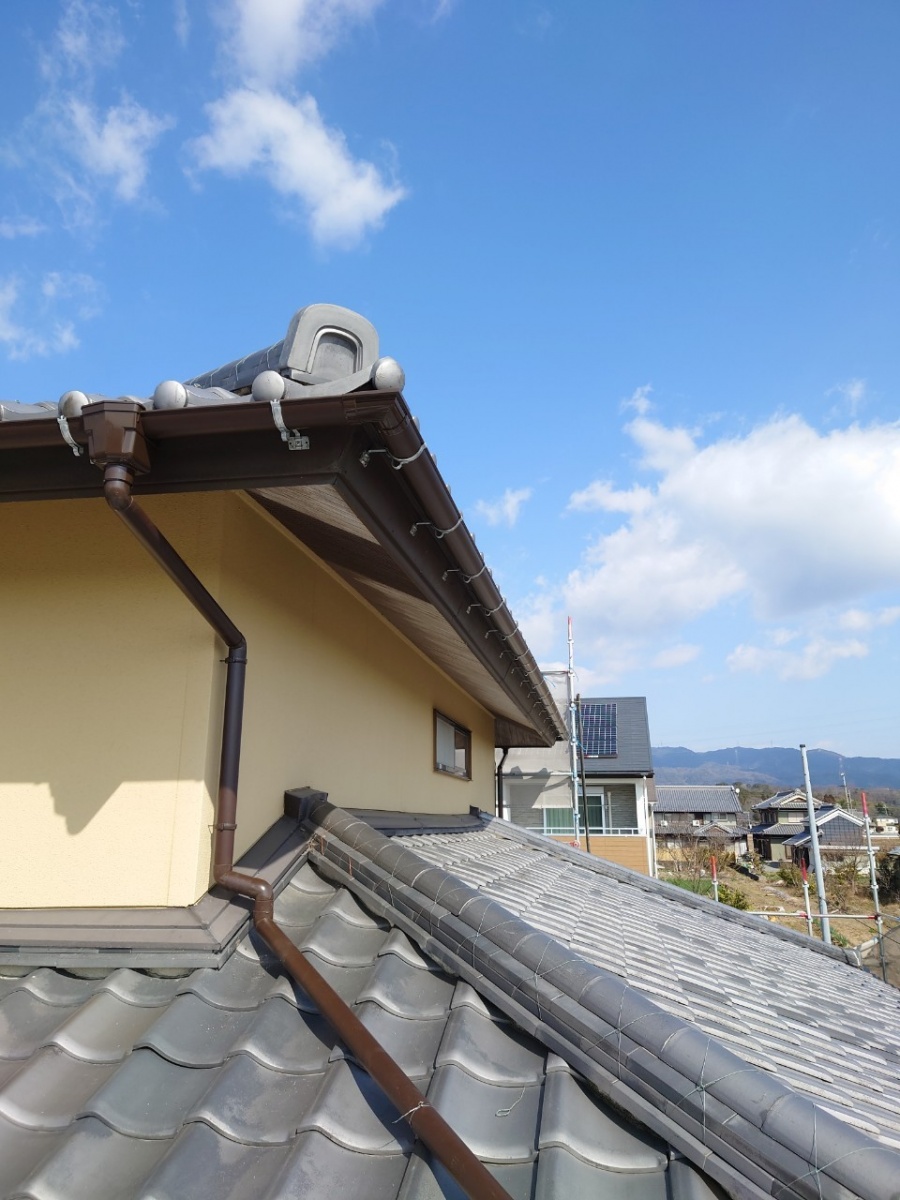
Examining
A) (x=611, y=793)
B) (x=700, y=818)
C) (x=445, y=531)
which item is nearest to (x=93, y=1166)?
(x=445, y=531)

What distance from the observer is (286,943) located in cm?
263

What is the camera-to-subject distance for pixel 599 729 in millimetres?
28344

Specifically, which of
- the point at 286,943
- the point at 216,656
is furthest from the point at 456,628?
the point at 286,943

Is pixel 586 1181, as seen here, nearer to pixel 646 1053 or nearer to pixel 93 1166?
pixel 646 1053

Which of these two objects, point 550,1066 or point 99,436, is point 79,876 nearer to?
point 99,436

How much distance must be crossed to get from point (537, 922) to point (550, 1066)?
1701 millimetres

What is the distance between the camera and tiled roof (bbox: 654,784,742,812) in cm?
6688

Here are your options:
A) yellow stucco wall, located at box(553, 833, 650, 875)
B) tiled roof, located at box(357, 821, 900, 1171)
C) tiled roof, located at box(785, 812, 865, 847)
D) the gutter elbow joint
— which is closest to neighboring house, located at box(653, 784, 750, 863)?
tiled roof, located at box(785, 812, 865, 847)

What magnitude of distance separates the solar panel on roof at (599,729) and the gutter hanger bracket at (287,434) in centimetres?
2418

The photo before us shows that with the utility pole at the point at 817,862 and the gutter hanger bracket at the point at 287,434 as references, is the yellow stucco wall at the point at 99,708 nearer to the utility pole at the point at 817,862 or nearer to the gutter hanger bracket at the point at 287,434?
the gutter hanger bracket at the point at 287,434

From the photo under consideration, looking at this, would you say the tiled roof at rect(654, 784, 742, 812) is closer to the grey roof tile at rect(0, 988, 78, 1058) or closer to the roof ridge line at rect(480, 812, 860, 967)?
the roof ridge line at rect(480, 812, 860, 967)

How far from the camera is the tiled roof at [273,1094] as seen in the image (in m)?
1.80

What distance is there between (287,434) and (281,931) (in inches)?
72.3

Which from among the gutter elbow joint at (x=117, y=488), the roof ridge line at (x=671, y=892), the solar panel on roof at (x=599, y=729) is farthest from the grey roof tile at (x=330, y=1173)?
the solar panel on roof at (x=599, y=729)
